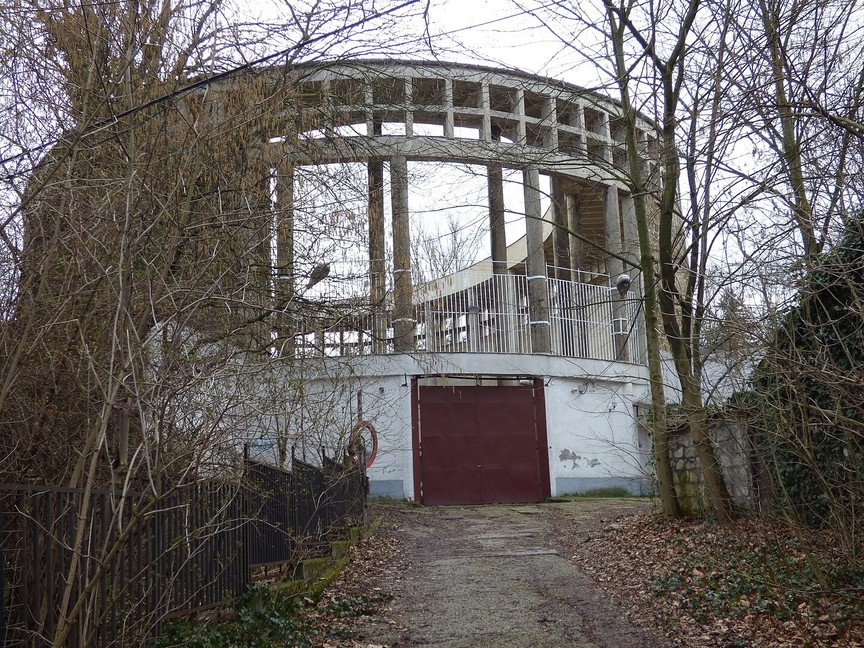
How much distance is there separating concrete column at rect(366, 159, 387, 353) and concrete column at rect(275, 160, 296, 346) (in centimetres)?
99

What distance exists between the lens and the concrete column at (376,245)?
9930 millimetres

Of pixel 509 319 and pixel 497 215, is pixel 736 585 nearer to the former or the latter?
pixel 497 215

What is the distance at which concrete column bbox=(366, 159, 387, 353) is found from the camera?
9.93 meters

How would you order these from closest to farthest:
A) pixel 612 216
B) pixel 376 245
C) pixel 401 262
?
1. pixel 376 245
2. pixel 401 262
3. pixel 612 216

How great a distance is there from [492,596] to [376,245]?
4.62 metres

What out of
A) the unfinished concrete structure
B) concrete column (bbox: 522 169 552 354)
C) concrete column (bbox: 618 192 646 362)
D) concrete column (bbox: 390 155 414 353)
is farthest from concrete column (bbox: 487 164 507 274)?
concrete column (bbox: 618 192 646 362)

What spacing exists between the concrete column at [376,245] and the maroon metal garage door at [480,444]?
25.8ft

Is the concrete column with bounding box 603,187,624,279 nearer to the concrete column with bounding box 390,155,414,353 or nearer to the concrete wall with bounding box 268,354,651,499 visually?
the concrete wall with bounding box 268,354,651,499

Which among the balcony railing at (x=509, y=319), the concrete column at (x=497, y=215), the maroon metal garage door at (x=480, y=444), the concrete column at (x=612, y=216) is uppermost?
the concrete column at (x=612, y=216)

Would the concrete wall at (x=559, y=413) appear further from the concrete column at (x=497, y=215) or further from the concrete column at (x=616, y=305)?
the concrete column at (x=497, y=215)

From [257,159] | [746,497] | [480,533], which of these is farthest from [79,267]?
[480,533]

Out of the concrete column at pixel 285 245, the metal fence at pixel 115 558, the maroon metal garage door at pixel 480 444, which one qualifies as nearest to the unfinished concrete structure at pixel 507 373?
the maroon metal garage door at pixel 480 444

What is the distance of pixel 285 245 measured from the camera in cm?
897

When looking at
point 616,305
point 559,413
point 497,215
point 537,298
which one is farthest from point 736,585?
point 616,305
